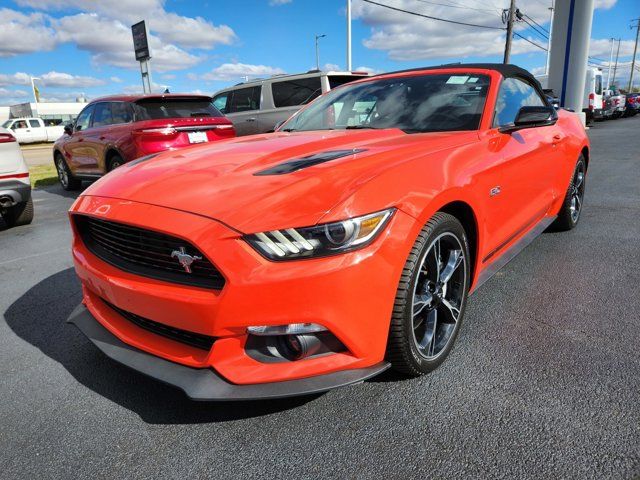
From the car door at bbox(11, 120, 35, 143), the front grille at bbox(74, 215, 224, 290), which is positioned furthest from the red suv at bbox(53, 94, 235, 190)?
the car door at bbox(11, 120, 35, 143)

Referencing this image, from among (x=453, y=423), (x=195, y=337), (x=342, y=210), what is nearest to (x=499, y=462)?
(x=453, y=423)

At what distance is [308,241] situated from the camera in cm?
175

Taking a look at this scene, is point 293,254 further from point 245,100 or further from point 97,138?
point 245,100

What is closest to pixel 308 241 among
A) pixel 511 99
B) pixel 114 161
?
pixel 511 99

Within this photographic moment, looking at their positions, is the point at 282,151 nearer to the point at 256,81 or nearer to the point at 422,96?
the point at 422,96

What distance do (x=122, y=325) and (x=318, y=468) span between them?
112 cm

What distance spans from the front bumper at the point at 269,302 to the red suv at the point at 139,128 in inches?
214

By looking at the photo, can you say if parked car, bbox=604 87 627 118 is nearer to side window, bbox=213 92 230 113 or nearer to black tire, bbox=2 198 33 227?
side window, bbox=213 92 230 113

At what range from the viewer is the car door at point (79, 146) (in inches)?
328

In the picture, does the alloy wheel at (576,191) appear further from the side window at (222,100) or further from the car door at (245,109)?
the side window at (222,100)

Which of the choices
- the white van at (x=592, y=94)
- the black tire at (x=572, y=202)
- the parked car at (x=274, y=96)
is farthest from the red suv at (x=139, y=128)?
the white van at (x=592, y=94)

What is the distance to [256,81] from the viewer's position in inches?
402

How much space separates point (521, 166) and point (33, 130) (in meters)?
29.8

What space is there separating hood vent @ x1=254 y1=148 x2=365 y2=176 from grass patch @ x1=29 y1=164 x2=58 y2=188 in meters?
10.0
